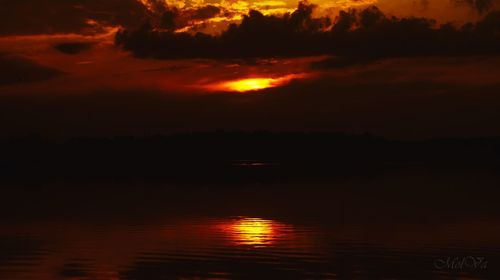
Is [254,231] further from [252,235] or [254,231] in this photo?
[252,235]

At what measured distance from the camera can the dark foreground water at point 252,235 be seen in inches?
910

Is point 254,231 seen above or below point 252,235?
below

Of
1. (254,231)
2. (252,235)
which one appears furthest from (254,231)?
(252,235)

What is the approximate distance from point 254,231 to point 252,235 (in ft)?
4.06

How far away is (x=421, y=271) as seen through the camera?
22812 mm

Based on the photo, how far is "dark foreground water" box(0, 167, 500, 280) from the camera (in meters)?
23.1

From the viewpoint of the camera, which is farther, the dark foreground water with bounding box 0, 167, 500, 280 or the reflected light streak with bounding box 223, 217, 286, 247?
the reflected light streak with bounding box 223, 217, 286, 247

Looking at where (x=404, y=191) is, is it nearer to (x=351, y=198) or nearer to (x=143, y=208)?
(x=351, y=198)

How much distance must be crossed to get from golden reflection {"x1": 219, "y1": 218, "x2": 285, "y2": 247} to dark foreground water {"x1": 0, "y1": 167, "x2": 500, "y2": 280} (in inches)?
1.6

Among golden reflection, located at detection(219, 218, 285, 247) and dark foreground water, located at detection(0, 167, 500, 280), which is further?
golden reflection, located at detection(219, 218, 285, 247)

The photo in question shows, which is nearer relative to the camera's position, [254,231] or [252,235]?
[252,235]

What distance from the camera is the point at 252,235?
3047 centimetres

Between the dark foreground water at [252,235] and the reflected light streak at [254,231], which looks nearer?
the dark foreground water at [252,235]

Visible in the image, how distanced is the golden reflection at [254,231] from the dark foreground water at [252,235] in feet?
0.13
